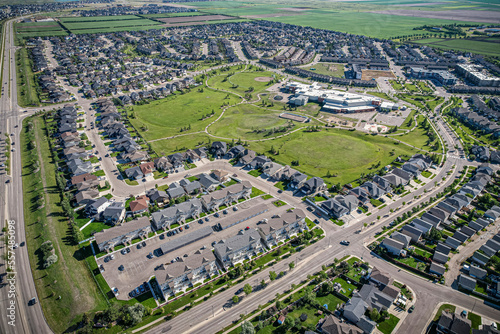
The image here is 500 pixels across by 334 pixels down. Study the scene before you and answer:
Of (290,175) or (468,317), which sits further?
(290,175)

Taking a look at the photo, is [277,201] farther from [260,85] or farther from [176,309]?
[260,85]

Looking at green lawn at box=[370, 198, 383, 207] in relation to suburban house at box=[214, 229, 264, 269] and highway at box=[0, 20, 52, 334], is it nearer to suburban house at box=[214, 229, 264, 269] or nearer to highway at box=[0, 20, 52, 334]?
suburban house at box=[214, 229, 264, 269]

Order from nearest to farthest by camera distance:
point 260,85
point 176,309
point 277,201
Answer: point 176,309 < point 277,201 < point 260,85

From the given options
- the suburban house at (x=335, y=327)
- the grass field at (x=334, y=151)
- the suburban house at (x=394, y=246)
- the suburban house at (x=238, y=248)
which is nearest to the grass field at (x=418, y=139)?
the grass field at (x=334, y=151)

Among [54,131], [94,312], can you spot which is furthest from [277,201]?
[54,131]

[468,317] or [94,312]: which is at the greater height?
[468,317]

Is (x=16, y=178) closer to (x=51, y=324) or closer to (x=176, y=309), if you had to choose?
(x=51, y=324)

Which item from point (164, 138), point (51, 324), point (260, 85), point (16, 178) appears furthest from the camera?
point (260, 85)
